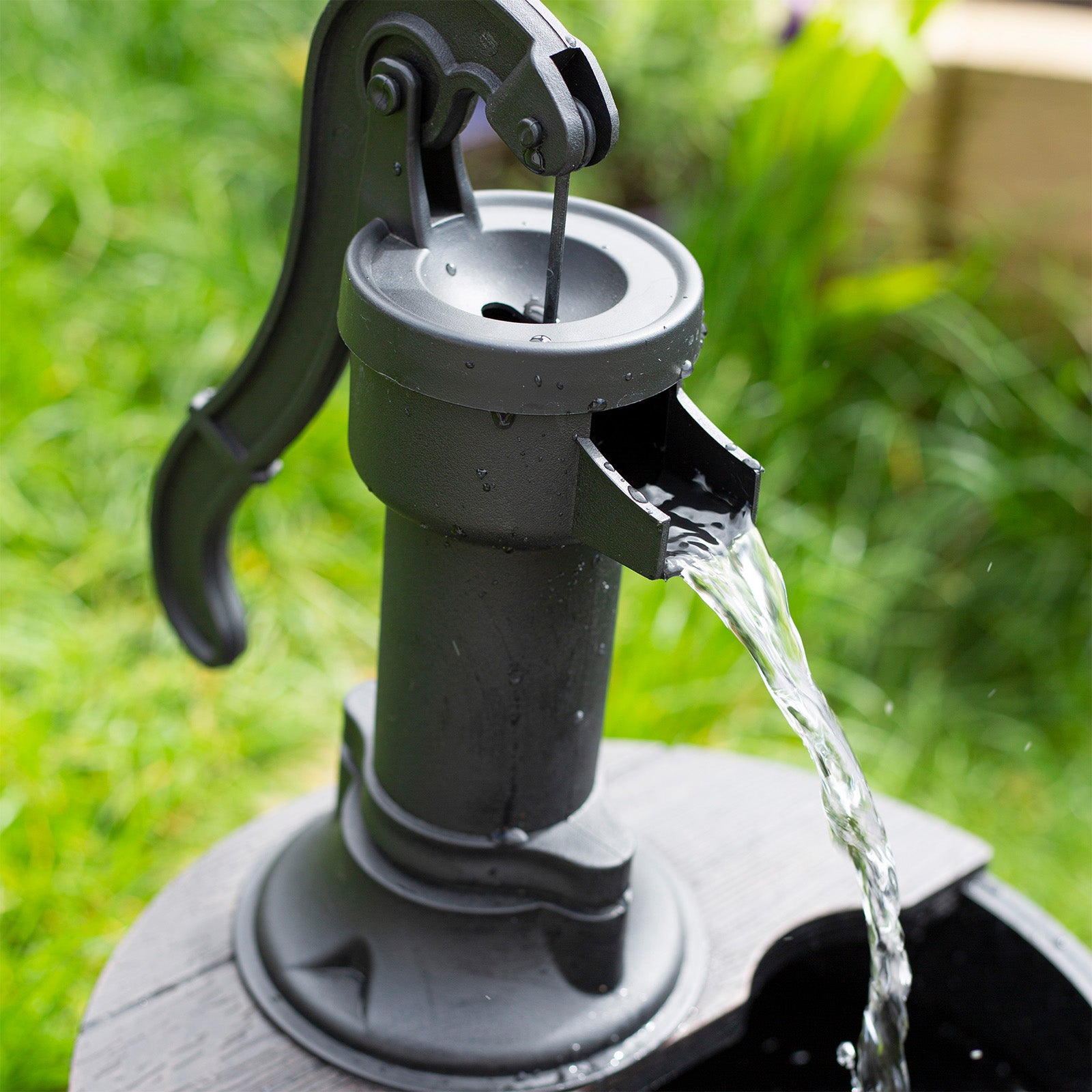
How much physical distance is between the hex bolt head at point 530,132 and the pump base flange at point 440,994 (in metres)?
0.72

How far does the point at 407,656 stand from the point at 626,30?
3.32m

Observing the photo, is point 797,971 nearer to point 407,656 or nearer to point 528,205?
point 407,656

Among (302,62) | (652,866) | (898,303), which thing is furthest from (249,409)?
(302,62)

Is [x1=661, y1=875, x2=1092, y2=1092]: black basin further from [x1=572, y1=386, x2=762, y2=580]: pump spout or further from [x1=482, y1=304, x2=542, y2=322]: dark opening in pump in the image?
[x1=482, y1=304, x2=542, y2=322]: dark opening in pump

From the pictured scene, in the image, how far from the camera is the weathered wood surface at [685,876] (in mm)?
1239

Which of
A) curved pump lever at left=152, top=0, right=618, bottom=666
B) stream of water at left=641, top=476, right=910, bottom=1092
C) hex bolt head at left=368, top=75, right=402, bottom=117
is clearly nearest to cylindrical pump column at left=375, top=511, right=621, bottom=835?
stream of water at left=641, top=476, right=910, bottom=1092

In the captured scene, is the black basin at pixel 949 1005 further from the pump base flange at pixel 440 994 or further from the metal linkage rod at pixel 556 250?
the metal linkage rod at pixel 556 250

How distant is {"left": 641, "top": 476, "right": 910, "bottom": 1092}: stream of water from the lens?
1044 millimetres

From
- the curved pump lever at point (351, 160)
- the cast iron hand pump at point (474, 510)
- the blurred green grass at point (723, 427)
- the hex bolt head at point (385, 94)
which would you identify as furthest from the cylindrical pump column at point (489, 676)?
the blurred green grass at point (723, 427)

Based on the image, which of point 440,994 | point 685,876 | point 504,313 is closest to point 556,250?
point 504,313

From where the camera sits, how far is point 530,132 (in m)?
0.93

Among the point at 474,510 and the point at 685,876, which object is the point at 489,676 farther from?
the point at 685,876

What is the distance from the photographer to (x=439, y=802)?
1.23 meters

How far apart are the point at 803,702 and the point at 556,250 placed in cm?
46
